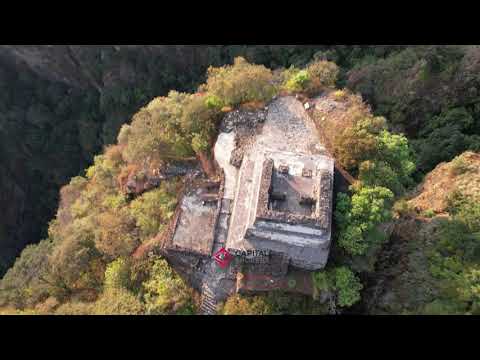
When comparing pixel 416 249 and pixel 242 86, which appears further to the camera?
pixel 242 86

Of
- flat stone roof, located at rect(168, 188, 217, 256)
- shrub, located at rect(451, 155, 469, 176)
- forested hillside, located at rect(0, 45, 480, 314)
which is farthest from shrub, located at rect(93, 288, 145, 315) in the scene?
shrub, located at rect(451, 155, 469, 176)

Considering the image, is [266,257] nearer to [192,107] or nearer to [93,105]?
[192,107]

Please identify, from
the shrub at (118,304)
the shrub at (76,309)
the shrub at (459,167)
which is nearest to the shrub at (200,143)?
the shrub at (118,304)

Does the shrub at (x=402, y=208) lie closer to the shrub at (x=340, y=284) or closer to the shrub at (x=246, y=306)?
the shrub at (x=340, y=284)

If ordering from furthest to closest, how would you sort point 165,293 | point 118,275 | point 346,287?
1. point 118,275
2. point 165,293
3. point 346,287

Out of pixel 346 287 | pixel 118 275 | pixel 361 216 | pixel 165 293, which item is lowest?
pixel 165 293

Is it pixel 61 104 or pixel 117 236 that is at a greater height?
pixel 61 104

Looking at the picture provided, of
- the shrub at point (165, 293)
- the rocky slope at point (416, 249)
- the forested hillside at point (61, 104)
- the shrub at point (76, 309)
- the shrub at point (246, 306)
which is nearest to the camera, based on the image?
the shrub at point (246, 306)

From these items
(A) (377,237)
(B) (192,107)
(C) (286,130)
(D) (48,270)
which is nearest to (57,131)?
(D) (48,270)

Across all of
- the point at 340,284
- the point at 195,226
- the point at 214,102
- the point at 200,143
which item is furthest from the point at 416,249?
the point at 214,102

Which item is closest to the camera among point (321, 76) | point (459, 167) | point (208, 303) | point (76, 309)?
point (208, 303)

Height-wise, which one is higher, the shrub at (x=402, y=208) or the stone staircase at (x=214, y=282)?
the shrub at (x=402, y=208)

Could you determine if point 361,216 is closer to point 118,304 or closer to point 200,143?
point 200,143
